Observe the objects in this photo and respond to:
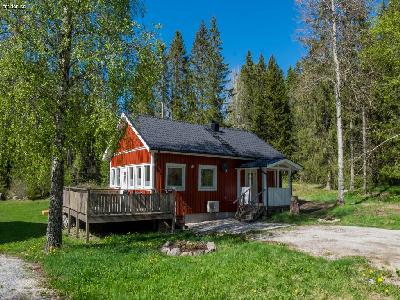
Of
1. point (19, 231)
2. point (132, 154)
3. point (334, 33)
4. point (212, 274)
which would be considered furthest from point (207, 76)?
point (212, 274)

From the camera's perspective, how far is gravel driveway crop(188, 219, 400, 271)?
36.4 ft

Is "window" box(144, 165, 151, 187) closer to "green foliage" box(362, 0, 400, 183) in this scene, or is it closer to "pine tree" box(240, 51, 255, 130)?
"green foliage" box(362, 0, 400, 183)

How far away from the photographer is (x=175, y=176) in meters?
20.6

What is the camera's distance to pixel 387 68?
29953mm

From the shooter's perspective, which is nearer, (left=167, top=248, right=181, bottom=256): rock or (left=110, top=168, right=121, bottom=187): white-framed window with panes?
(left=167, top=248, right=181, bottom=256): rock

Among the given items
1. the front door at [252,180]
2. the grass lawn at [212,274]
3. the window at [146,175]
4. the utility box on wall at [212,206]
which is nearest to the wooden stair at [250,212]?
the utility box on wall at [212,206]

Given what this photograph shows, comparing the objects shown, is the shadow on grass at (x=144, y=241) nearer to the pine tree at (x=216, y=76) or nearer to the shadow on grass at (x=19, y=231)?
the shadow on grass at (x=19, y=231)

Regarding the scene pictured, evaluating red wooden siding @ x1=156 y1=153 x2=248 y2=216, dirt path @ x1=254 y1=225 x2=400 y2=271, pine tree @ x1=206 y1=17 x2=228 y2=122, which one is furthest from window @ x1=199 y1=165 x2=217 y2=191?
pine tree @ x1=206 y1=17 x2=228 y2=122

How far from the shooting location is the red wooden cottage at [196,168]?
20.4 meters

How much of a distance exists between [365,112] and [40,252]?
26621mm

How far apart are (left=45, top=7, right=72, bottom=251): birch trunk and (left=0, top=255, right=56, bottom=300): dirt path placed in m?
1.83

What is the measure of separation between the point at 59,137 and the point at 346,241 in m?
10.3

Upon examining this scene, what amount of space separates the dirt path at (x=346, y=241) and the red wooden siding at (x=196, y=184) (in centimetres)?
575

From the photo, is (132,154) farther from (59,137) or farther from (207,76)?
(207,76)
